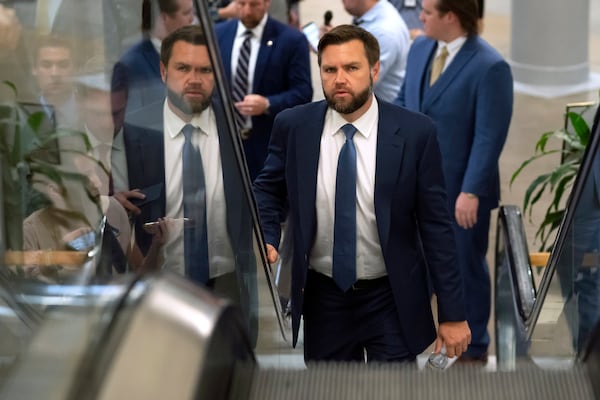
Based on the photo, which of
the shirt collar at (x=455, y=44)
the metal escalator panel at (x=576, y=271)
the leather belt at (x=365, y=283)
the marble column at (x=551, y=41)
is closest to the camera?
the metal escalator panel at (x=576, y=271)

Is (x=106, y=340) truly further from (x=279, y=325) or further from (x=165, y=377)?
(x=279, y=325)

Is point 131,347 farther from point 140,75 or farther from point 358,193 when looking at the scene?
point 358,193

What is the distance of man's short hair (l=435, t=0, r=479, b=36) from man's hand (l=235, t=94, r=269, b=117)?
1277 millimetres

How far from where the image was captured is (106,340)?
7.18 ft

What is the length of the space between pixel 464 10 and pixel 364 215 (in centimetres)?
181

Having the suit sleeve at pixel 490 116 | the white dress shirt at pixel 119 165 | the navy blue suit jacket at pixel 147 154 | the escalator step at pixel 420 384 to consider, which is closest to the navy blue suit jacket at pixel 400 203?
the navy blue suit jacket at pixel 147 154

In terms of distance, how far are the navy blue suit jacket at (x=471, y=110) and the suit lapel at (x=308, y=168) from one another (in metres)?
1.51

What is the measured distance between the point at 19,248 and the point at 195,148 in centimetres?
62

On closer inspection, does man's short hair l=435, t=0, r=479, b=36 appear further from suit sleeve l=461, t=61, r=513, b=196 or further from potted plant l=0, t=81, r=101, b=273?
potted plant l=0, t=81, r=101, b=273

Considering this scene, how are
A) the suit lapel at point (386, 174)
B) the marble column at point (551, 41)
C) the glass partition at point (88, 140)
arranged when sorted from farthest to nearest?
the marble column at point (551, 41), the suit lapel at point (386, 174), the glass partition at point (88, 140)

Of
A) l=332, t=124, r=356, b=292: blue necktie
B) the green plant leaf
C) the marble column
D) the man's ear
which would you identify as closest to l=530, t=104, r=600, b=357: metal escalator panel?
l=332, t=124, r=356, b=292: blue necktie

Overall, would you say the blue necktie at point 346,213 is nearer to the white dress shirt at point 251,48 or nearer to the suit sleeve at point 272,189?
the suit sleeve at point 272,189

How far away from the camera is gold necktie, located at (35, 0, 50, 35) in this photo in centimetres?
329

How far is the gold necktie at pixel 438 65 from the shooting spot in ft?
19.2
